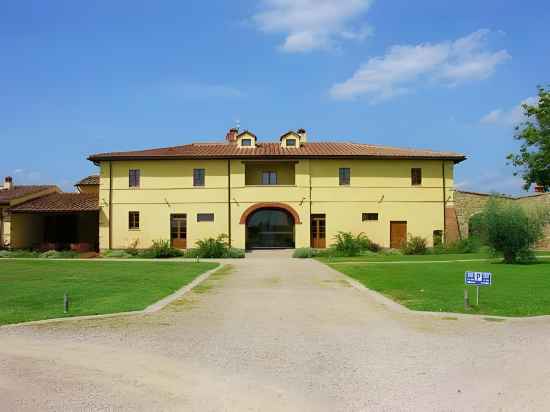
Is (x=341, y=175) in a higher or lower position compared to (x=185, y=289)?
higher

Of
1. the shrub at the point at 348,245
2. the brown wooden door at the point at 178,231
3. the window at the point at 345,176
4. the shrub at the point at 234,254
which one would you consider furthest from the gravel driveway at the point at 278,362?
the window at the point at 345,176

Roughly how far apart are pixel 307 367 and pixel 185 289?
32.6 feet

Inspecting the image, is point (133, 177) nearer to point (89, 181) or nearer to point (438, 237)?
point (89, 181)

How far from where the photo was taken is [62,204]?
128ft

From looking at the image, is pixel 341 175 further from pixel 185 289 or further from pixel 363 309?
pixel 363 309

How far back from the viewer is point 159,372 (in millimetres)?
7074

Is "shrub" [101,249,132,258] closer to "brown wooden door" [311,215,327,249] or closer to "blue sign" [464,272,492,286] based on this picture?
"brown wooden door" [311,215,327,249]

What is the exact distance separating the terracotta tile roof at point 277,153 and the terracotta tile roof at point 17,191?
6.89 meters

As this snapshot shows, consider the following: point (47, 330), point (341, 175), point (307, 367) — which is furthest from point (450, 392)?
point (341, 175)

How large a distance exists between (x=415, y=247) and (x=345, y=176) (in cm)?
661

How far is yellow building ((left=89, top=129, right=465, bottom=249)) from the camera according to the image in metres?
37.4

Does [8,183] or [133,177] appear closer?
[133,177]

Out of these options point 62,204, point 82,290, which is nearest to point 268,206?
point 62,204

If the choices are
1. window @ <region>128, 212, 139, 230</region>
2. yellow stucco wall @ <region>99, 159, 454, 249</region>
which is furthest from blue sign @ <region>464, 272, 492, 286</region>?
window @ <region>128, 212, 139, 230</region>
